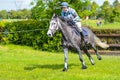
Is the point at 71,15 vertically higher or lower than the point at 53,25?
higher

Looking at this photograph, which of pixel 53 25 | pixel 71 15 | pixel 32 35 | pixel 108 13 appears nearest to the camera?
pixel 53 25

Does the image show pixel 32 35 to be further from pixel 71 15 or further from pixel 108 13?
pixel 108 13

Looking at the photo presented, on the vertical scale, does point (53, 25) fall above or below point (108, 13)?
above

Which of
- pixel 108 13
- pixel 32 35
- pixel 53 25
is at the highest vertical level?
pixel 53 25

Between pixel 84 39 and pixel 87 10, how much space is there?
2141cm

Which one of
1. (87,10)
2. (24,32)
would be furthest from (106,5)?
(24,32)

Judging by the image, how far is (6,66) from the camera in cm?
1700

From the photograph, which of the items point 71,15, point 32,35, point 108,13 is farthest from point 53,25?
point 108,13

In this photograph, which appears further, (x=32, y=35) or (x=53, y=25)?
(x=32, y=35)

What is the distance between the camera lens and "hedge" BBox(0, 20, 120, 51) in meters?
30.2

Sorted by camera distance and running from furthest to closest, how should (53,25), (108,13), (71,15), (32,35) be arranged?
(108,13) → (32,35) → (71,15) → (53,25)

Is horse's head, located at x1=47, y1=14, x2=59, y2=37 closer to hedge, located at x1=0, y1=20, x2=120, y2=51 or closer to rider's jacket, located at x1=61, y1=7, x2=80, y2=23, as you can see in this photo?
rider's jacket, located at x1=61, y1=7, x2=80, y2=23

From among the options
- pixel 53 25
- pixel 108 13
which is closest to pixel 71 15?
pixel 53 25

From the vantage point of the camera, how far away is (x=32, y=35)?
31.4m
